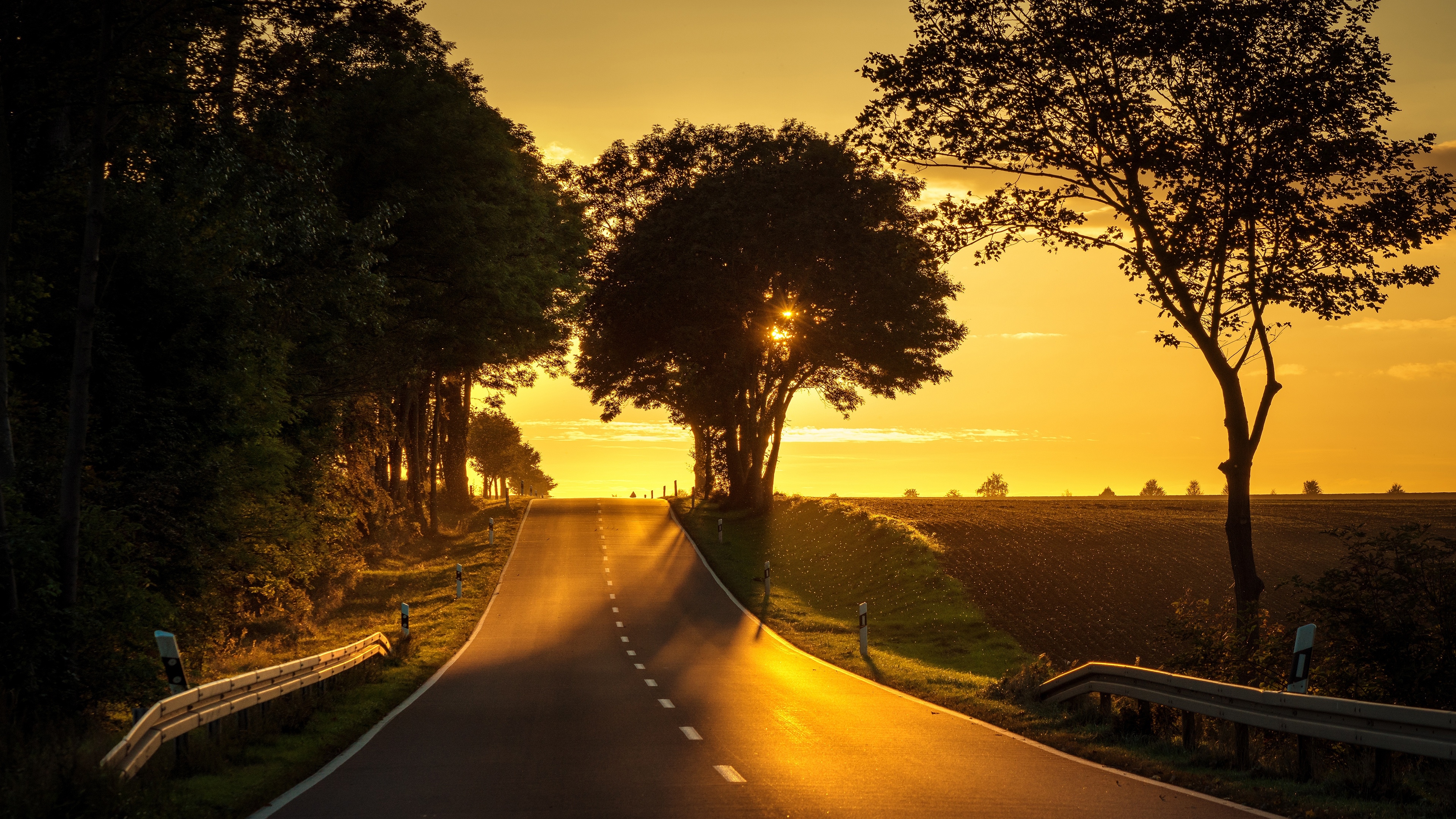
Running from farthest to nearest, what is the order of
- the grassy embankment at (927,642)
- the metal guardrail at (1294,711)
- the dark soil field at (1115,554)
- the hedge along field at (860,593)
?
the dark soil field at (1115,554) < the hedge along field at (860,593) < the grassy embankment at (927,642) < the metal guardrail at (1294,711)

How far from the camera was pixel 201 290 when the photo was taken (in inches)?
776

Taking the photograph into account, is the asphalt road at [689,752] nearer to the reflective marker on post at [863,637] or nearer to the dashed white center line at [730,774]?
A: the dashed white center line at [730,774]

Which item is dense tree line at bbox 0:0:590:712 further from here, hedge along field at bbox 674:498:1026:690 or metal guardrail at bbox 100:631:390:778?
hedge along field at bbox 674:498:1026:690

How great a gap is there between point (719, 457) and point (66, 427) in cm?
4415

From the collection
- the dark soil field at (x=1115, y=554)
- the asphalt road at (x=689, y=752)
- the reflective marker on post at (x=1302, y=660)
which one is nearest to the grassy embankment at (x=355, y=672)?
the asphalt road at (x=689, y=752)

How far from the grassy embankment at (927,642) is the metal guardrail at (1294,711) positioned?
0.43 metres

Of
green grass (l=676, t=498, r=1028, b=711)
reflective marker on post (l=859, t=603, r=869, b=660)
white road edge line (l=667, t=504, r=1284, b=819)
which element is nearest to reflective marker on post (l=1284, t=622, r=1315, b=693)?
white road edge line (l=667, t=504, r=1284, b=819)

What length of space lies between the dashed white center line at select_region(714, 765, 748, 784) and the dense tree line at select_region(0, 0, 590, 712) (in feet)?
22.7

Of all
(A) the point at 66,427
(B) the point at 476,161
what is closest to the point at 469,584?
(B) the point at 476,161

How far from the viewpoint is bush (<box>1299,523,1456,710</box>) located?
37.7 ft

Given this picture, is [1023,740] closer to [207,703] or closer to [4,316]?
[207,703]

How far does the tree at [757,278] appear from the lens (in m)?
46.8

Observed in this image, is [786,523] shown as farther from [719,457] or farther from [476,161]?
[476,161]

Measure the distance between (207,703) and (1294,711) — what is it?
9.13 meters
